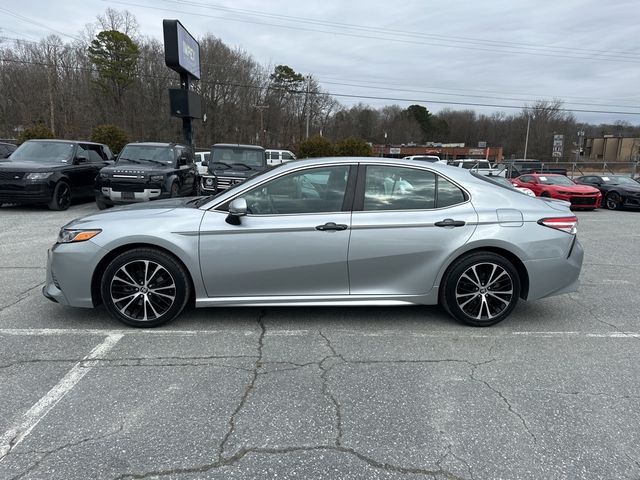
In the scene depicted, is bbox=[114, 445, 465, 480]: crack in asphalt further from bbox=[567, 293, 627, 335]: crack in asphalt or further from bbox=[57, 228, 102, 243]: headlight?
bbox=[567, 293, 627, 335]: crack in asphalt

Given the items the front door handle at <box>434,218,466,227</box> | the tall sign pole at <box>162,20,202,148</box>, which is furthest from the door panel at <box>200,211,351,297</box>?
the tall sign pole at <box>162,20,202,148</box>

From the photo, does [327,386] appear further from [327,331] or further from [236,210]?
[236,210]

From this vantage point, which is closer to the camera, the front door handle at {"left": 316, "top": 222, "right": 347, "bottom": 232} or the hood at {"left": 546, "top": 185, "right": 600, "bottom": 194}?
the front door handle at {"left": 316, "top": 222, "right": 347, "bottom": 232}

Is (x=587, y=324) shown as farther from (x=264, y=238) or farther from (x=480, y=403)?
(x=264, y=238)

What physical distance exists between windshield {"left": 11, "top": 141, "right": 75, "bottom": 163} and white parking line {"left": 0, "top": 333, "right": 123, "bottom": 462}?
9.66m

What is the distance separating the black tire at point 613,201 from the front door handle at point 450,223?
53.4 feet

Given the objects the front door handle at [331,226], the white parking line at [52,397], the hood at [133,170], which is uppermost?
the hood at [133,170]

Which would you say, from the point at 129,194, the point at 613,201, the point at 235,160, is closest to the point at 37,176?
the point at 129,194

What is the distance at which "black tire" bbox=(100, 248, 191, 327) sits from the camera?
12.9ft

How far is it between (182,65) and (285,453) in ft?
56.7

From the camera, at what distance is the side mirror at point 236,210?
380cm

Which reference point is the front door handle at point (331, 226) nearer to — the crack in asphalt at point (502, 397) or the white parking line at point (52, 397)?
the crack in asphalt at point (502, 397)

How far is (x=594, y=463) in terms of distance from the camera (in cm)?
238

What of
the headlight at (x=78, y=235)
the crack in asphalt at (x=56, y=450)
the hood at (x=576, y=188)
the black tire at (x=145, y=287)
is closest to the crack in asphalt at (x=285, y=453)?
the crack in asphalt at (x=56, y=450)
